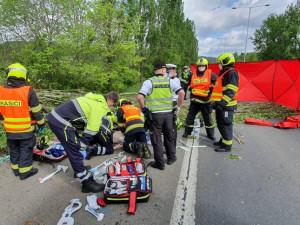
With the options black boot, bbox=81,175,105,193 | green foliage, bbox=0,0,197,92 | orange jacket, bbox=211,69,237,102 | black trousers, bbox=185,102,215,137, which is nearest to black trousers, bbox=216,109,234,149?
orange jacket, bbox=211,69,237,102

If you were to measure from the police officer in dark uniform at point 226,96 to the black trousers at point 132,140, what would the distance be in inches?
68.3

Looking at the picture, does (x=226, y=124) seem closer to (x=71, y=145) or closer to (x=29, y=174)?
(x=71, y=145)

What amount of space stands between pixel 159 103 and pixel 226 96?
1607mm

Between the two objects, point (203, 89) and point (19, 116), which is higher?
point (203, 89)

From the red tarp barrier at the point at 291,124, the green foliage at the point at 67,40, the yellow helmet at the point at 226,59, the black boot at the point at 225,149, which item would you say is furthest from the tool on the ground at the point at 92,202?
the green foliage at the point at 67,40

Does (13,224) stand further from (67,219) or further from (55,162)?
(55,162)

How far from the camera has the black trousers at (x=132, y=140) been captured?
155 inches

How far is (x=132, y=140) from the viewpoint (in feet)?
13.2

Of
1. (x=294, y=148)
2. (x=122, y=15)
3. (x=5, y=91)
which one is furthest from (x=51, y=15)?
(x=294, y=148)

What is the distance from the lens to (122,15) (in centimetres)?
1057

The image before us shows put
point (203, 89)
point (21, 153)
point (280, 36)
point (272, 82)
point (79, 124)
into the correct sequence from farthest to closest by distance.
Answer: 1. point (280, 36)
2. point (272, 82)
3. point (203, 89)
4. point (21, 153)
5. point (79, 124)

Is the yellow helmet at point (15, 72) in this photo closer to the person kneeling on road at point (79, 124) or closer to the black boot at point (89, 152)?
the person kneeling on road at point (79, 124)

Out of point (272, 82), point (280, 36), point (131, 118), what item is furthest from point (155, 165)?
point (280, 36)

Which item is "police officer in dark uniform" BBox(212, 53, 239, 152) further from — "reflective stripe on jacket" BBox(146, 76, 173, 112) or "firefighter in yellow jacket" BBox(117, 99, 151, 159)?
"firefighter in yellow jacket" BBox(117, 99, 151, 159)
